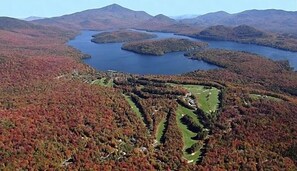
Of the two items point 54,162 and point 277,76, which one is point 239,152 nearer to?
point 54,162

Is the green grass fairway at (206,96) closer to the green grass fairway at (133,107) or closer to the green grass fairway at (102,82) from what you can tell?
the green grass fairway at (133,107)

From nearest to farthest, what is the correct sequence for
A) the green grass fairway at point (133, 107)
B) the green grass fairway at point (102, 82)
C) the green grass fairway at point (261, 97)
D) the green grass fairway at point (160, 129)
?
the green grass fairway at point (160, 129) < the green grass fairway at point (133, 107) < the green grass fairway at point (261, 97) < the green grass fairway at point (102, 82)

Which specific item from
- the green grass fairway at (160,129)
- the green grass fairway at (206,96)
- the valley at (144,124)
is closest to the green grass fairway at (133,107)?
the valley at (144,124)

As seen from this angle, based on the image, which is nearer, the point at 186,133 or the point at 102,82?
the point at 186,133

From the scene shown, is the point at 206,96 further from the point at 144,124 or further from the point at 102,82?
the point at 102,82

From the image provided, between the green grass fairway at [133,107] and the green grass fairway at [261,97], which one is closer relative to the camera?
the green grass fairway at [133,107]

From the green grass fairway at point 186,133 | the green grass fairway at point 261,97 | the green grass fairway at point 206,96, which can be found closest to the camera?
the green grass fairway at point 186,133

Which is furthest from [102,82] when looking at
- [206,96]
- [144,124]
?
[144,124]

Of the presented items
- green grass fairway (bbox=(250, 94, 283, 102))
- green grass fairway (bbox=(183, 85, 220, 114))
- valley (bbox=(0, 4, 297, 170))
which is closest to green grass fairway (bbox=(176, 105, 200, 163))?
valley (bbox=(0, 4, 297, 170))
